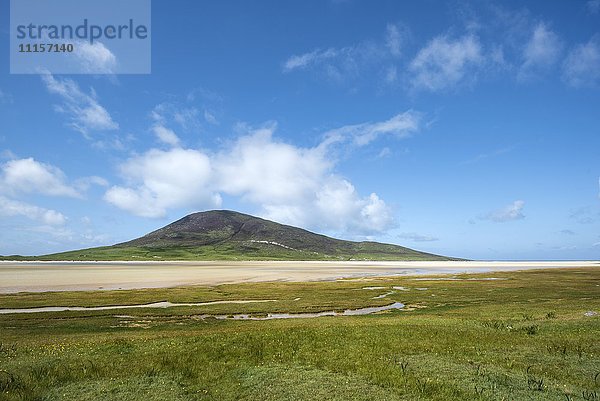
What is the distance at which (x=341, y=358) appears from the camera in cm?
2545

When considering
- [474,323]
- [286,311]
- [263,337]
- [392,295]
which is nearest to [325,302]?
[286,311]

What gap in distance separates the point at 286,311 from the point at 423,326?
2864cm

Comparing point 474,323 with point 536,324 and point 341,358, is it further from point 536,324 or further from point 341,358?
point 341,358

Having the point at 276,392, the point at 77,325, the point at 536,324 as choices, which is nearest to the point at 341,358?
the point at 276,392

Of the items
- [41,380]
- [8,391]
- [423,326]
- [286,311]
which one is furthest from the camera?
[286,311]

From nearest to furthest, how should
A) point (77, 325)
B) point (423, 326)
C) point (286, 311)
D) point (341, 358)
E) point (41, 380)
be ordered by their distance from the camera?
point (41, 380) < point (341, 358) < point (423, 326) < point (77, 325) < point (286, 311)

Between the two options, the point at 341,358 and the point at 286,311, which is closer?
the point at 341,358

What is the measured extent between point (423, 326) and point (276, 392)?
22.2 m

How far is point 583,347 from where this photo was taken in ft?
89.4

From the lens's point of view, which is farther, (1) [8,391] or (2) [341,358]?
(2) [341,358]

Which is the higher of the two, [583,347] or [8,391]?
[8,391]

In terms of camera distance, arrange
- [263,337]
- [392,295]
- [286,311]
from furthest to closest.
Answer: [392,295]
[286,311]
[263,337]

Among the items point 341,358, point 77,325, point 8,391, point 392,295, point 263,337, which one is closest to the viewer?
point 8,391

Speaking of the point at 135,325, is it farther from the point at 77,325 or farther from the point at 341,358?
the point at 341,358
